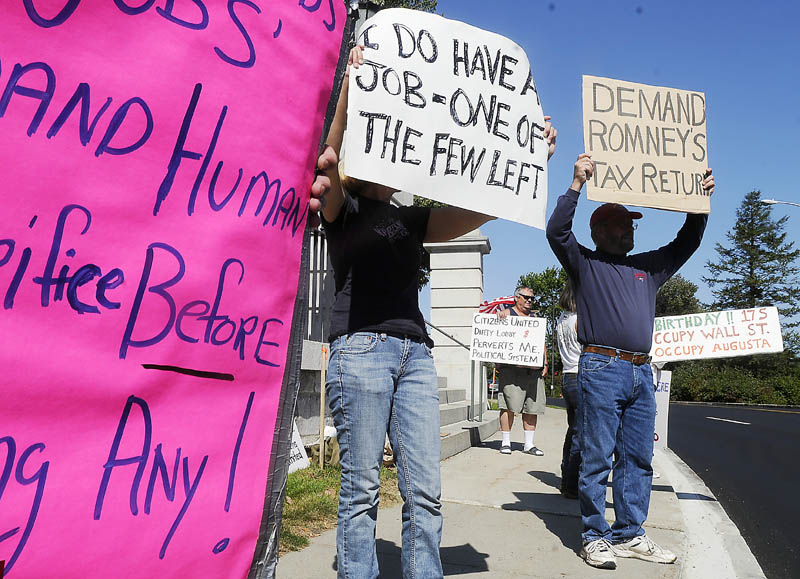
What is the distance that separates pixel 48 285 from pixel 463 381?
11.3 m

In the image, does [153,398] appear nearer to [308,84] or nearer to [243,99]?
[243,99]

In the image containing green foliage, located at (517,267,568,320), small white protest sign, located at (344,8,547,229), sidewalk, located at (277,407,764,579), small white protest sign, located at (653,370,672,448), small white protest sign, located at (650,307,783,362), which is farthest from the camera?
green foliage, located at (517,267,568,320)

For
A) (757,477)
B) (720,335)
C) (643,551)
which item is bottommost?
(643,551)

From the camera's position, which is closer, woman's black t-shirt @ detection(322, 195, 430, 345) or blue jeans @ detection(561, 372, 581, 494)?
woman's black t-shirt @ detection(322, 195, 430, 345)

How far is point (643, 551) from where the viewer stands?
3811 mm

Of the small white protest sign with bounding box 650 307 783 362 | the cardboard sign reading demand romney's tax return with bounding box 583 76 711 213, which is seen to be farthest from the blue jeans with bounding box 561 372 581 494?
the cardboard sign reading demand romney's tax return with bounding box 583 76 711 213

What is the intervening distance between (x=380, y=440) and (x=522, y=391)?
5.72m

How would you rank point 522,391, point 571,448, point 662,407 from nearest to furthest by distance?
1. point 571,448
2. point 662,407
3. point 522,391

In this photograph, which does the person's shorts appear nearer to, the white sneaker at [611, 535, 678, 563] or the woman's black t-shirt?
the white sneaker at [611, 535, 678, 563]

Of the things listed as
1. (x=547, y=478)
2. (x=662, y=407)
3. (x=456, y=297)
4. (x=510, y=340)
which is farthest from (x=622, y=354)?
(x=456, y=297)

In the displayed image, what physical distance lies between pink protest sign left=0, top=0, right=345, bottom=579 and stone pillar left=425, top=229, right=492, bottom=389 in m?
10.8

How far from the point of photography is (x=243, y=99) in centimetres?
176

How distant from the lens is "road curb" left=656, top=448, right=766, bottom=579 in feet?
12.4

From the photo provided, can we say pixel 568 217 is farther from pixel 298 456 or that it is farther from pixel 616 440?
pixel 298 456
